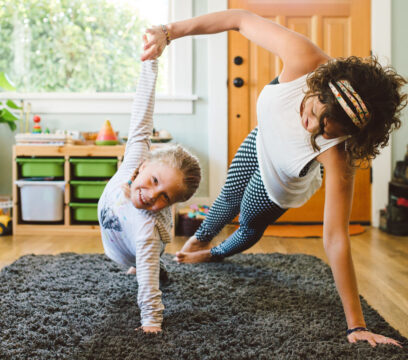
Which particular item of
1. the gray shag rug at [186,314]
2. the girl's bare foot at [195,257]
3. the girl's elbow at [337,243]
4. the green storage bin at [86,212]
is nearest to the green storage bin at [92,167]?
the green storage bin at [86,212]

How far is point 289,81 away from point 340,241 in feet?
1.57

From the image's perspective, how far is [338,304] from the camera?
1.36 metres

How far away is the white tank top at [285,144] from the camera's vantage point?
1.15m

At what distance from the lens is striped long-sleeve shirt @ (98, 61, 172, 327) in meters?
1.16

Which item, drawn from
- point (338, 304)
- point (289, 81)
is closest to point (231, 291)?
point (338, 304)

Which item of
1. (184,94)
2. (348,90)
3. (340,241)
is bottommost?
(340,241)

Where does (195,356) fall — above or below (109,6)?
below

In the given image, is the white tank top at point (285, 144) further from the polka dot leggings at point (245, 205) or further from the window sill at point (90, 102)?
the window sill at point (90, 102)

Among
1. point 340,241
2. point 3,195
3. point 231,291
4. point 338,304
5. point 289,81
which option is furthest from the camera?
point 3,195

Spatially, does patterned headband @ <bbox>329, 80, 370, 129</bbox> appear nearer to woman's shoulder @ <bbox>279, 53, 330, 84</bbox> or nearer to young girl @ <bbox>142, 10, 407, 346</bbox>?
young girl @ <bbox>142, 10, 407, 346</bbox>

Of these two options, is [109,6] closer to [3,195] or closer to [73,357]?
[3,195]

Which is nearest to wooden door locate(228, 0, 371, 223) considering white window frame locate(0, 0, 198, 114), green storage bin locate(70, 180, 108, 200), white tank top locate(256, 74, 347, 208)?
white window frame locate(0, 0, 198, 114)

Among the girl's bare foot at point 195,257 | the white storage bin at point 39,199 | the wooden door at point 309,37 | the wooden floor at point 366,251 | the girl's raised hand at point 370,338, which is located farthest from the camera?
the wooden door at point 309,37

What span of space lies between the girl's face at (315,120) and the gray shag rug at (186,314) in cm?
53
